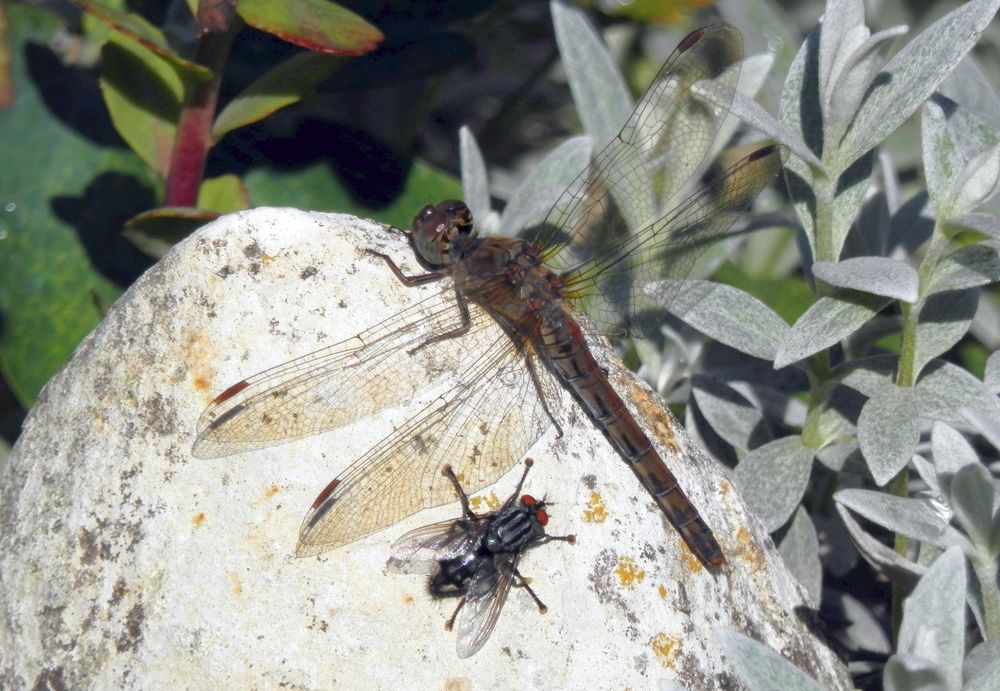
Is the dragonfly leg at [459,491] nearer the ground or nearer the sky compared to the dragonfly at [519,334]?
nearer the ground

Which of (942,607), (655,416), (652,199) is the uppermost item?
(652,199)

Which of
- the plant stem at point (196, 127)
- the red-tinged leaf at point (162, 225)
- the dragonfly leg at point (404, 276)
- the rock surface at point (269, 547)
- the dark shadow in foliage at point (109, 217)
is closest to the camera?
the rock surface at point (269, 547)

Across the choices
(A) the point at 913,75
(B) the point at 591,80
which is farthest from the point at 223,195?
(A) the point at 913,75

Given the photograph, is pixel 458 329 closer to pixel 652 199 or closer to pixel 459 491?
pixel 459 491

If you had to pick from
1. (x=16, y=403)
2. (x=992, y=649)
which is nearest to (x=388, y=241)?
(x=992, y=649)

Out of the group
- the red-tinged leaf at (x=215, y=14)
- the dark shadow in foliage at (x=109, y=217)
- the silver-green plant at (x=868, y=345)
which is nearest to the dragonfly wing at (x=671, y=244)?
the silver-green plant at (x=868, y=345)

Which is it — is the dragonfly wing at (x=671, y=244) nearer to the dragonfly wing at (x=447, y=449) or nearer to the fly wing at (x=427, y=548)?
the dragonfly wing at (x=447, y=449)
